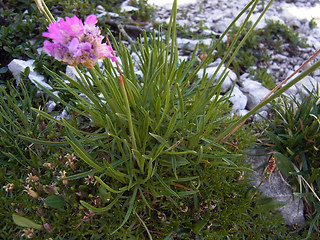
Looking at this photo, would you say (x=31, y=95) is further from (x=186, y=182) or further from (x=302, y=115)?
(x=302, y=115)

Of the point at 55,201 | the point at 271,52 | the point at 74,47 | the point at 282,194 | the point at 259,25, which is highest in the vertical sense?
the point at 74,47

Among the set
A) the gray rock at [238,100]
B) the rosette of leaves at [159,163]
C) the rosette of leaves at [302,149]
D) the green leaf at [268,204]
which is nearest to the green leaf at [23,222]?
the rosette of leaves at [159,163]

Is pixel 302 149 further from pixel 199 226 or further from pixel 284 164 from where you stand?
pixel 199 226

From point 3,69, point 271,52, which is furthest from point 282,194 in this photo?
point 3,69

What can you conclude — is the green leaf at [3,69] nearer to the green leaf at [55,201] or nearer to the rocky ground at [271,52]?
the green leaf at [55,201]

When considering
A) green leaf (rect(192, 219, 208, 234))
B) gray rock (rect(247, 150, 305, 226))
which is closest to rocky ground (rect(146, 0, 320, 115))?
gray rock (rect(247, 150, 305, 226))

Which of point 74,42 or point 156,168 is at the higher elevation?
point 74,42
